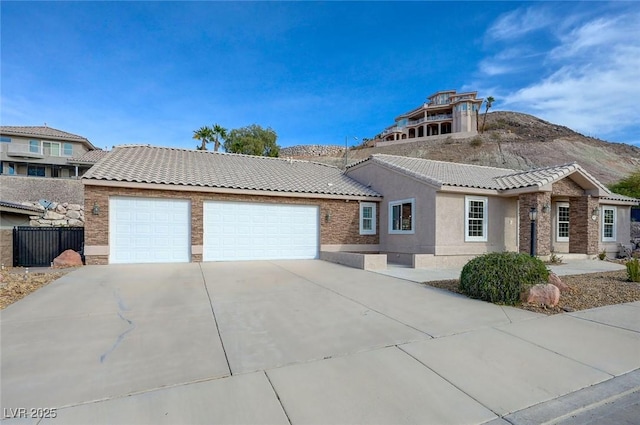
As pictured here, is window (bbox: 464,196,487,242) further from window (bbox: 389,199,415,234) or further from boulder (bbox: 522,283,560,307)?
boulder (bbox: 522,283,560,307)

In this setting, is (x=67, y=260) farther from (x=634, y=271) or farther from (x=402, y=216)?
(x=634, y=271)

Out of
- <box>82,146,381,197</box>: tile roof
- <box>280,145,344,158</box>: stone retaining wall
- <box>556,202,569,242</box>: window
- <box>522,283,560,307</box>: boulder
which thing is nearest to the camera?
<box>522,283,560,307</box>: boulder

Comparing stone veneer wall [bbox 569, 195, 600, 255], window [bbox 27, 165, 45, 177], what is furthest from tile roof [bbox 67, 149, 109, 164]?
stone veneer wall [bbox 569, 195, 600, 255]

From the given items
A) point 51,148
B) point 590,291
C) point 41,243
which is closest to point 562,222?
point 590,291

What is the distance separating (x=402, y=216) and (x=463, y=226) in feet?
8.82

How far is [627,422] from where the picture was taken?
126 inches

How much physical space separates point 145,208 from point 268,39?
11.6 metres

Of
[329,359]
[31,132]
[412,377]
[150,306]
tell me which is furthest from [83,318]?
[31,132]

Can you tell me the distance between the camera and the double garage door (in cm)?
1227

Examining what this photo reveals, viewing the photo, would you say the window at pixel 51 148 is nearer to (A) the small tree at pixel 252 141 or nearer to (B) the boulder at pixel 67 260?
(A) the small tree at pixel 252 141

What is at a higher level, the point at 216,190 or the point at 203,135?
the point at 203,135

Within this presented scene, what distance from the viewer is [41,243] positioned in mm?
12938

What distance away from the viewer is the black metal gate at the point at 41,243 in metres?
12.6

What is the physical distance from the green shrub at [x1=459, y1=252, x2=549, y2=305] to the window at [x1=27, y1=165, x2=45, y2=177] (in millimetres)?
48135
